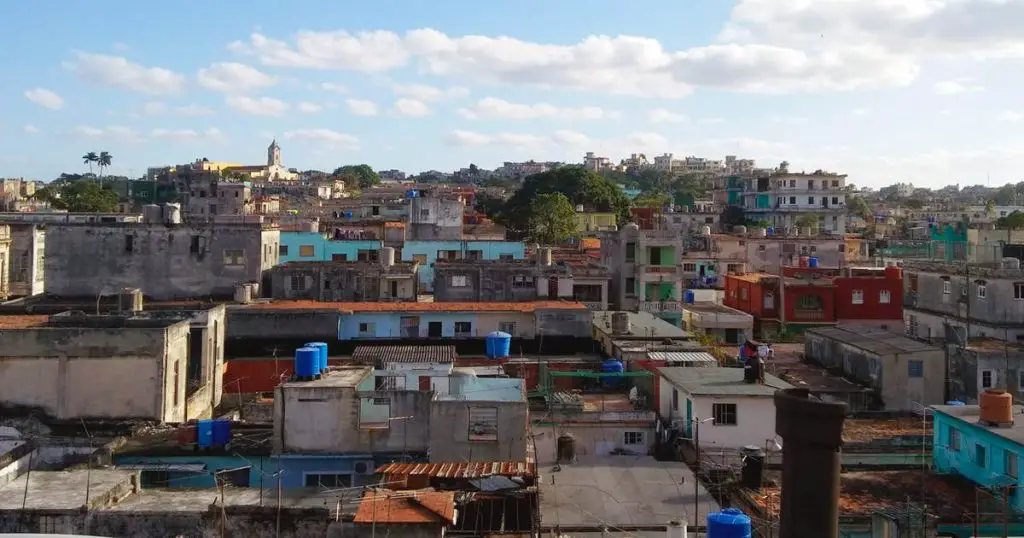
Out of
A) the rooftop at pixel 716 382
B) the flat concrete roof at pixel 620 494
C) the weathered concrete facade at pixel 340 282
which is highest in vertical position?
the weathered concrete facade at pixel 340 282

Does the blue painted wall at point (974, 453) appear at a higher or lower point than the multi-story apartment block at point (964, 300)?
lower

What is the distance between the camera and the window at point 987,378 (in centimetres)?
3291

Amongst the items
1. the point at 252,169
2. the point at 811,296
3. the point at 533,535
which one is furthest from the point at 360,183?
the point at 533,535

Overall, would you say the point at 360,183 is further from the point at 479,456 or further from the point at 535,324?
the point at 479,456

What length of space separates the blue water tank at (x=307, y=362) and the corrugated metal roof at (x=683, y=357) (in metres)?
11.5

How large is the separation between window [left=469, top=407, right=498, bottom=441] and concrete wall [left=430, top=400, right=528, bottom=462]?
73mm

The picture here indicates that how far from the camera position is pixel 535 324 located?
124ft

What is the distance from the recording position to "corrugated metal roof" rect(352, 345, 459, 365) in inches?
1178

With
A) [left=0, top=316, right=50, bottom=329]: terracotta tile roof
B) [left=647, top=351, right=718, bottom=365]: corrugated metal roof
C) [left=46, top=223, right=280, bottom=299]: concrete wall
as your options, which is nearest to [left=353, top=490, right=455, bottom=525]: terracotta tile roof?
[left=647, top=351, right=718, bottom=365]: corrugated metal roof

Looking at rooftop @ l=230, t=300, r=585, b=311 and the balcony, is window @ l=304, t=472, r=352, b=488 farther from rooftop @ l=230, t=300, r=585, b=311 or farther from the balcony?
the balcony

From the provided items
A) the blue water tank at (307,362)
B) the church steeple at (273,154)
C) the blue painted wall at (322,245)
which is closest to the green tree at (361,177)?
the church steeple at (273,154)

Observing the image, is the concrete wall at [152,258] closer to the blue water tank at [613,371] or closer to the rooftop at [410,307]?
the rooftop at [410,307]

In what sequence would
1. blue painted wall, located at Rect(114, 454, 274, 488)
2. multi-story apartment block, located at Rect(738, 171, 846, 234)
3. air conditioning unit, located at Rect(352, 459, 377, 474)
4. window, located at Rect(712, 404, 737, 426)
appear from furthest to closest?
1. multi-story apartment block, located at Rect(738, 171, 846, 234)
2. window, located at Rect(712, 404, 737, 426)
3. air conditioning unit, located at Rect(352, 459, 377, 474)
4. blue painted wall, located at Rect(114, 454, 274, 488)

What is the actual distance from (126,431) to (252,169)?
425ft
